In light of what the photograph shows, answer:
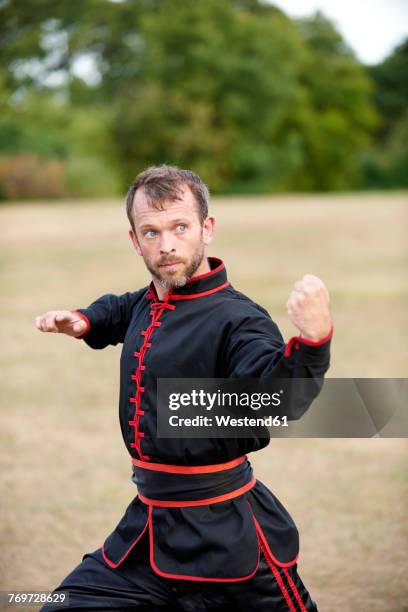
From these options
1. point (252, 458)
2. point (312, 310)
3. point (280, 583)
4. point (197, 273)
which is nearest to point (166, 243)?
point (197, 273)

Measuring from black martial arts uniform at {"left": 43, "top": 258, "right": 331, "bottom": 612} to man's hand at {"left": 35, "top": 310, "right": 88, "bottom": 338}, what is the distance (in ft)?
0.89

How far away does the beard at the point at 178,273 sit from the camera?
87.0 inches

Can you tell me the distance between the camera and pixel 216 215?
908 inches

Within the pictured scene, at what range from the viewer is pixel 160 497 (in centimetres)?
225

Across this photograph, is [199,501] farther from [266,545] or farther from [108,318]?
[108,318]

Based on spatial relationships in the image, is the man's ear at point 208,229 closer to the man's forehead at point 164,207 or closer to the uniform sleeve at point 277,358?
the man's forehead at point 164,207

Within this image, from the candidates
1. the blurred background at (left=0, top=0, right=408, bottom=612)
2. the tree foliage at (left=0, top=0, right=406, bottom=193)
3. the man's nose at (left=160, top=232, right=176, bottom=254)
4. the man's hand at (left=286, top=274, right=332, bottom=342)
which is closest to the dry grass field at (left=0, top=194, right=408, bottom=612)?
the blurred background at (left=0, top=0, right=408, bottom=612)

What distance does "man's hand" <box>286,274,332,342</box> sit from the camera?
1713mm

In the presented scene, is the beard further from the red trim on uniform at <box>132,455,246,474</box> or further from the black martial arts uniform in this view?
the red trim on uniform at <box>132,455,246,474</box>

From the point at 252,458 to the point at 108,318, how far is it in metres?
3.55

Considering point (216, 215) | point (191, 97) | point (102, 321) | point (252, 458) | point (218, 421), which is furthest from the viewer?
point (191, 97)

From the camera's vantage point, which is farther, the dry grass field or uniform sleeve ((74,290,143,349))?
the dry grass field

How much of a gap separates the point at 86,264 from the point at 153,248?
15.2 meters

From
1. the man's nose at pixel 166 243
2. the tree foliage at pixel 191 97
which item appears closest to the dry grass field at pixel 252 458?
the man's nose at pixel 166 243
